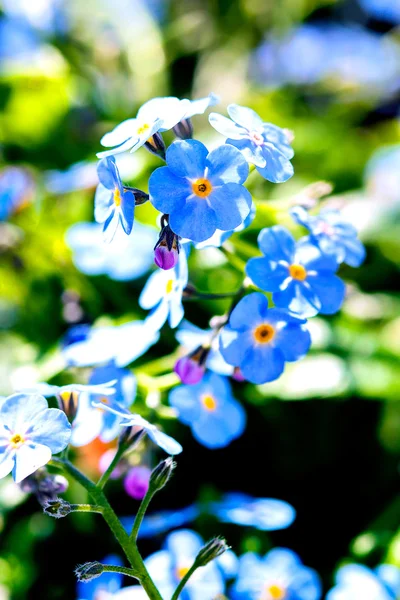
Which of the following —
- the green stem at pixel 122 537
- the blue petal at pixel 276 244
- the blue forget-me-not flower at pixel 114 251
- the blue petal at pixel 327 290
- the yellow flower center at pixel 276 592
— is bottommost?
the yellow flower center at pixel 276 592

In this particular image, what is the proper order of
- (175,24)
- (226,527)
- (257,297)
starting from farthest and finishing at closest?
(175,24), (226,527), (257,297)

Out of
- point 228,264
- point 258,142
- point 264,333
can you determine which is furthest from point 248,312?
point 228,264

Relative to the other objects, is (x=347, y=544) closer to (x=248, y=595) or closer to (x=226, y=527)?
(x=226, y=527)

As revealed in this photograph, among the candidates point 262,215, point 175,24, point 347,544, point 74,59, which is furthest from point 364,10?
point 347,544

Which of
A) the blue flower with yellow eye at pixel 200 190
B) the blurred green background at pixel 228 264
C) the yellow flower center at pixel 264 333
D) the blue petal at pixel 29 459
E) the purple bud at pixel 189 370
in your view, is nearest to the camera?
the blue petal at pixel 29 459

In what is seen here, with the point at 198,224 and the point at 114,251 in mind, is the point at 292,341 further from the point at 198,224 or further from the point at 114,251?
the point at 114,251

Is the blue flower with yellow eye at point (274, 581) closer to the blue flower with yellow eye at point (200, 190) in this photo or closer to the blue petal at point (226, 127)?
the blue flower with yellow eye at point (200, 190)

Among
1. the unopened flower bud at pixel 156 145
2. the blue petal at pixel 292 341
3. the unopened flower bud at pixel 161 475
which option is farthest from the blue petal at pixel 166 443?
the unopened flower bud at pixel 156 145
